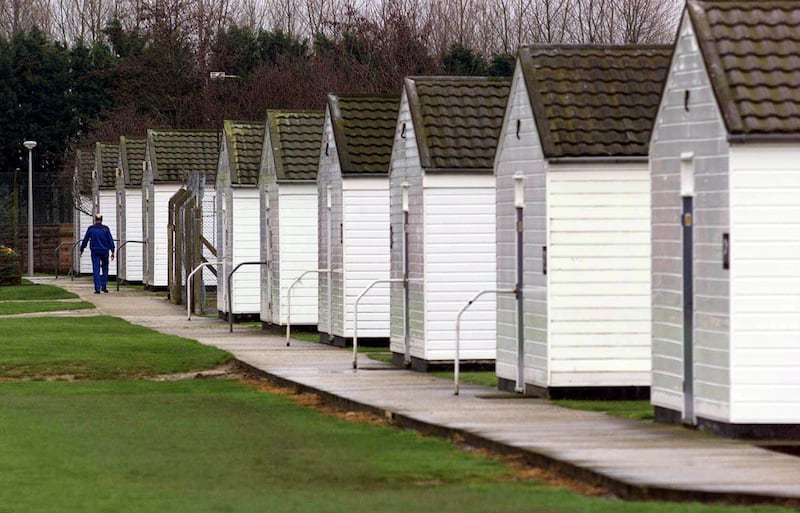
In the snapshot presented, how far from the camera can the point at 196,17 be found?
272 ft

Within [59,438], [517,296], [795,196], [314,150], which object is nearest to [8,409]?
[59,438]

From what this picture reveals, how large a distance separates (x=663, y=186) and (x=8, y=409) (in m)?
7.35

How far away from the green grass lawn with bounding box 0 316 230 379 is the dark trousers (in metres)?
13.3

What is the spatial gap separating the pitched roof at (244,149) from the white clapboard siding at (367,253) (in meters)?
7.91

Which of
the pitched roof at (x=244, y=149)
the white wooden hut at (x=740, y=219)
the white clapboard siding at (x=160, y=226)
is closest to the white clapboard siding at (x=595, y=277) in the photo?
the white wooden hut at (x=740, y=219)

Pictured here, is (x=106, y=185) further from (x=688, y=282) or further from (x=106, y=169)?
(x=688, y=282)

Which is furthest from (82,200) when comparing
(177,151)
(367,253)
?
(367,253)

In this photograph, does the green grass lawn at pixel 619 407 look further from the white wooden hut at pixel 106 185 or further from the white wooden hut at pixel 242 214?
the white wooden hut at pixel 106 185

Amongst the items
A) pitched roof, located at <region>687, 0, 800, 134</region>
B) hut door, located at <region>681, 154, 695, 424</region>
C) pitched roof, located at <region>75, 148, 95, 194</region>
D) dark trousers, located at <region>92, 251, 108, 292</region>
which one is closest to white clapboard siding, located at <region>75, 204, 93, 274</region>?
pitched roof, located at <region>75, 148, 95, 194</region>

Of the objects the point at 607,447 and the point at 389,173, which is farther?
the point at 389,173

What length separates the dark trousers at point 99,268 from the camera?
155ft

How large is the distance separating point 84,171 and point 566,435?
50.8m

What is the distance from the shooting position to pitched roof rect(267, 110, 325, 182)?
107ft

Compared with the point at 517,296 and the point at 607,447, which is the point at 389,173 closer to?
the point at 517,296
